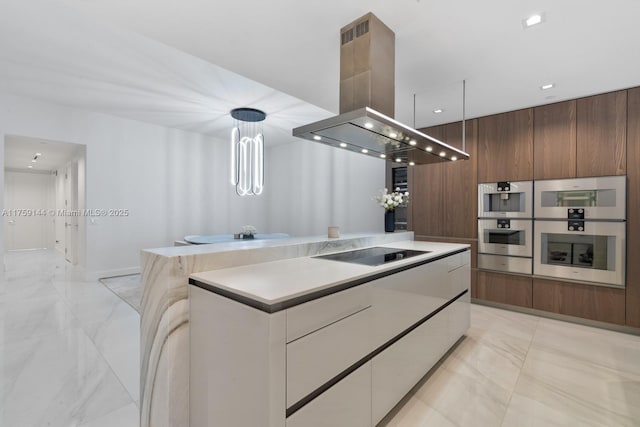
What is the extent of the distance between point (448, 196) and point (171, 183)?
516 cm

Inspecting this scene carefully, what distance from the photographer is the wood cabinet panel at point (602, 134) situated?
9.96ft

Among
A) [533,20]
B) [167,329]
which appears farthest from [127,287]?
[533,20]

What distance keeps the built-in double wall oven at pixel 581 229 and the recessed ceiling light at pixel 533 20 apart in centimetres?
205

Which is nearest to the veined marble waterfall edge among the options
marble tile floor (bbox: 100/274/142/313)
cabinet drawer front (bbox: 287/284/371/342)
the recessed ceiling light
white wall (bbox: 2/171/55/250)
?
cabinet drawer front (bbox: 287/284/371/342)

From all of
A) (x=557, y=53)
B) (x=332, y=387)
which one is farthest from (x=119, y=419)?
(x=557, y=53)

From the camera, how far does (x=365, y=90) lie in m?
1.97

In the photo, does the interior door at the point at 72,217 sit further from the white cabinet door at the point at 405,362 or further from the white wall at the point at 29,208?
the white cabinet door at the point at 405,362

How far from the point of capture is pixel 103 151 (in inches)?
200

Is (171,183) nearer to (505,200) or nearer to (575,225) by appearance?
(505,200)

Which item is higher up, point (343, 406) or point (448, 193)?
point (448, 193)

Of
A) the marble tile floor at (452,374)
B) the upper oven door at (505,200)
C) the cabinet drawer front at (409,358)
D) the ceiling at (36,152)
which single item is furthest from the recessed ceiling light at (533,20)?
the ceiling at (36,152)

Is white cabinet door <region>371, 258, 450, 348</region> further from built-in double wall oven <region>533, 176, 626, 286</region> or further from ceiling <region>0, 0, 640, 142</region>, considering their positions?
built-in double wall oven <region>533, 176, 626, 286</region>

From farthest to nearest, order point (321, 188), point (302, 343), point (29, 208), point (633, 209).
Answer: point (29, 208), point (321, 188), point (633, 209), point (302, 343)

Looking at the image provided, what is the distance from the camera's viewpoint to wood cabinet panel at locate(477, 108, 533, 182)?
358cm
